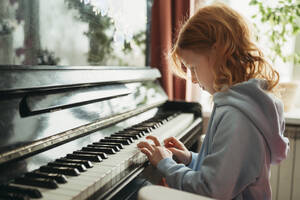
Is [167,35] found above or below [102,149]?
above

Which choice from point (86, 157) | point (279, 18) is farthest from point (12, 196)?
point (279, 18)

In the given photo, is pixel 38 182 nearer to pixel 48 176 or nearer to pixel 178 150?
pixel 48 176

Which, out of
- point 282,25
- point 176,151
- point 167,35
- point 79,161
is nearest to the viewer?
point 79,161

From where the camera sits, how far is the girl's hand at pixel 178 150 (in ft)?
3.93

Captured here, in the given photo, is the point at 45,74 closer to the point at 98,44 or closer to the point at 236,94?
the point at 98,44

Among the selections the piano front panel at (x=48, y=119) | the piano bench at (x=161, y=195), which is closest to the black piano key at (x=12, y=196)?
the piano front panel at (x=48, y=119)

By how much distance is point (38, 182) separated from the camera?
2.29 feet

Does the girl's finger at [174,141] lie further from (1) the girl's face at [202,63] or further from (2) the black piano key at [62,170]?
(2) the black piano key at [62,170]

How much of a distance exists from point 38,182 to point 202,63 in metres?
0.62

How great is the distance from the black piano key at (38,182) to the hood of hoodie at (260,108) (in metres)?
0.53

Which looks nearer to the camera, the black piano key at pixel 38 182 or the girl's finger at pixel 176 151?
the black piano key at pixel 38 182

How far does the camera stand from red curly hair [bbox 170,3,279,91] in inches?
38.3

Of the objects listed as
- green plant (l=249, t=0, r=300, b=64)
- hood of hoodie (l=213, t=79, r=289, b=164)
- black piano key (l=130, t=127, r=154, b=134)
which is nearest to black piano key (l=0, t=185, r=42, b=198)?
hood of hoodie (l=213, t=79, r=289, b=164)

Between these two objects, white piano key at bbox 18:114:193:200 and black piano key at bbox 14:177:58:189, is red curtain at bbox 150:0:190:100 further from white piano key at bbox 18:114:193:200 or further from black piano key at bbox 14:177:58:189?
black piano key at bbox 14:177:58:189
